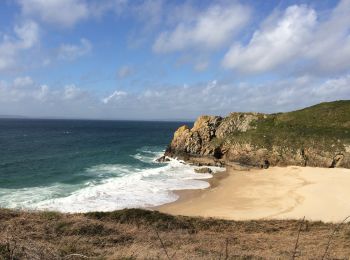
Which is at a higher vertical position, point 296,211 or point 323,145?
point 323,145

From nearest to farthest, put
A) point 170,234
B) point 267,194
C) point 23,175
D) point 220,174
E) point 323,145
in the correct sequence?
1. point 170,234
2. point 267,194
3. point 23,175
4. point 220,174
5. point 323,145

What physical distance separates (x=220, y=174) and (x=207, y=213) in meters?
20.8

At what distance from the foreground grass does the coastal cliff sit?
35064mm

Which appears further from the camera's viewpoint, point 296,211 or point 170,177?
point 170,177

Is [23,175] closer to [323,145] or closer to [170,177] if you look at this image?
[170,177]

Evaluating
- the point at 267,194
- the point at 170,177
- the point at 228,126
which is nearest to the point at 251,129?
the point at 228,126

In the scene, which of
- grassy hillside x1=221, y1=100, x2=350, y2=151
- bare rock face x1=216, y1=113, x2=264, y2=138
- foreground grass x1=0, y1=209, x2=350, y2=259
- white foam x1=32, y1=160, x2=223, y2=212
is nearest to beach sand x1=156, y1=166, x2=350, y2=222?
white foam x1=32, y1=160, x2=223, y2=212

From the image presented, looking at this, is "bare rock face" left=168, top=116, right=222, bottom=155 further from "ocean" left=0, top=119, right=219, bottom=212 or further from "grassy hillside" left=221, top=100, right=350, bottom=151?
"ocean" left=0, top=119, right=219, bottom=212

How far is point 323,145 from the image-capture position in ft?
186

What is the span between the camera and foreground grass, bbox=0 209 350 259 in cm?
1169

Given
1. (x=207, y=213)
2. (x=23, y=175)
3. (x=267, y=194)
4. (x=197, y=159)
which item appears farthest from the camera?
(x=197, y=159)

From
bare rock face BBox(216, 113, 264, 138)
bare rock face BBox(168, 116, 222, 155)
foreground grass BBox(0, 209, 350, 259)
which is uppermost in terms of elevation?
bare rock face BBox(216, 113, 264, 138)

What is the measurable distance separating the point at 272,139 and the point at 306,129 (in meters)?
7.30

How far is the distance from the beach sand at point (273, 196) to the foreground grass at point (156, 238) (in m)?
9.48
